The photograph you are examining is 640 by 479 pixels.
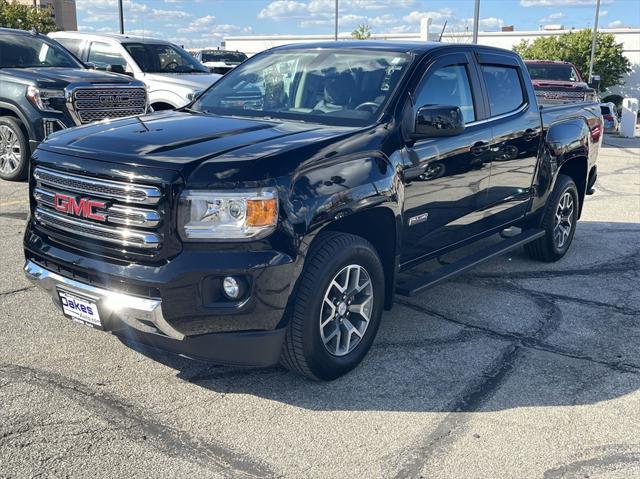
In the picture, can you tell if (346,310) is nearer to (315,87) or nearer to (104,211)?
(104,211)

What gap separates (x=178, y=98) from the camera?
37.0 ft

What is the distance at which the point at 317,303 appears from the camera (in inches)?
142

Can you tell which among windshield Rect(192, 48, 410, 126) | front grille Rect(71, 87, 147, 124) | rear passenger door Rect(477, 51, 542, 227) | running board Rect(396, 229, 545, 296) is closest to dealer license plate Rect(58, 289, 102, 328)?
windshield Rect(192, 48, 410, 126)

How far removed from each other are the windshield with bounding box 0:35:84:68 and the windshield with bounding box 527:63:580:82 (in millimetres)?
12341

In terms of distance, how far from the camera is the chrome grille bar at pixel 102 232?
133 inches

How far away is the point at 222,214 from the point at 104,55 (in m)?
9.83

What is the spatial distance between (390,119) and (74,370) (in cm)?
238

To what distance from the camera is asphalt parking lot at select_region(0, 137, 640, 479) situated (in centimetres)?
318

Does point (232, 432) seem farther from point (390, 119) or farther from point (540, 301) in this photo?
point (540, 301)

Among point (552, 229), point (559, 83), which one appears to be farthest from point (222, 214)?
point (559, 83)

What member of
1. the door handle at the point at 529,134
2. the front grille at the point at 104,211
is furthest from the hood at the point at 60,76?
the door handle at the point at 529,134

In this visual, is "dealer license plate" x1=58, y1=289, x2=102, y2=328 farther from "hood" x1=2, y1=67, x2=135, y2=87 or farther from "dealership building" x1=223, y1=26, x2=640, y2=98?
"dealership building" x1=223, y1=26, x2=640, y2=98

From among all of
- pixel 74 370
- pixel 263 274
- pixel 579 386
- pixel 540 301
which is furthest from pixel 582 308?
pixel 74 370

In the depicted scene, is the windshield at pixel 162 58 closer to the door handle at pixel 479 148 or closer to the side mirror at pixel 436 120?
the door handle at pixel 479 148
